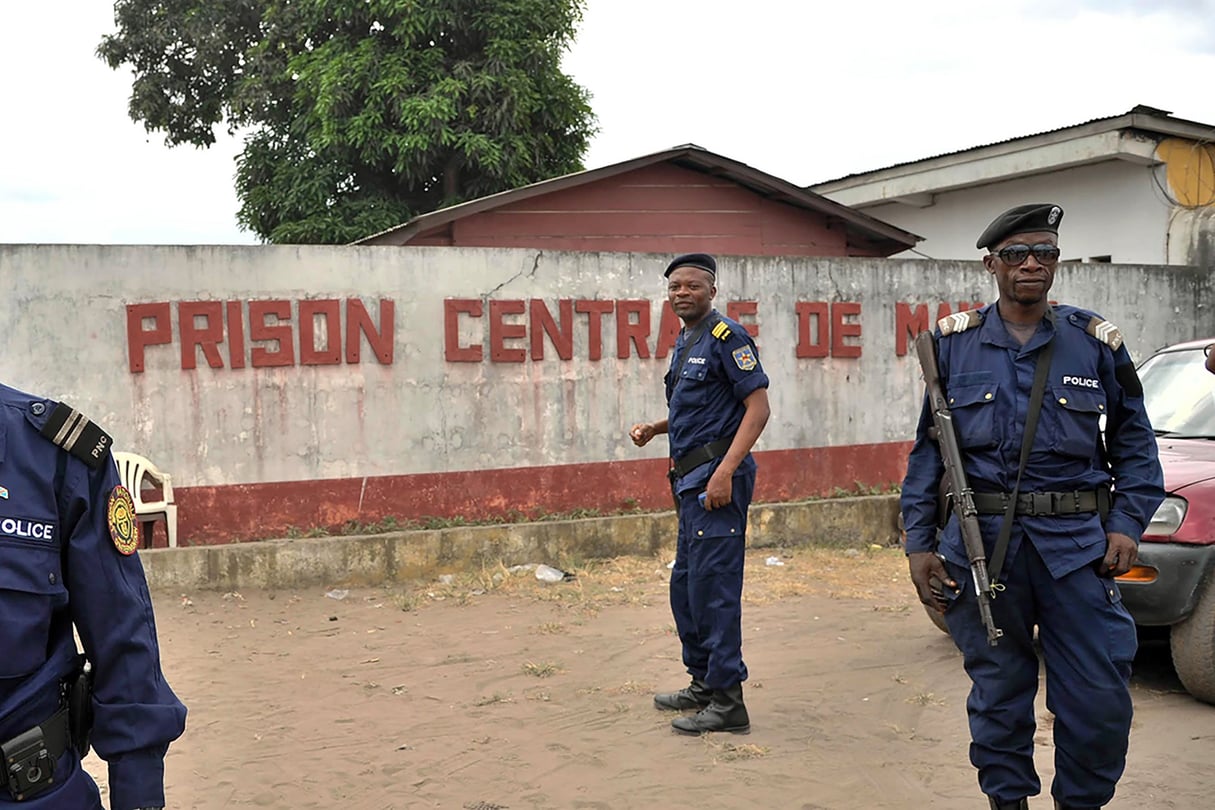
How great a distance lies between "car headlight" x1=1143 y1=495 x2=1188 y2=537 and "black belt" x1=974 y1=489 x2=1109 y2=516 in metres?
1.80

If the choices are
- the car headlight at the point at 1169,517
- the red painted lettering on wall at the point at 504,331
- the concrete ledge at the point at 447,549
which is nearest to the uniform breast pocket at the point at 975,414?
the car headlight at the point at 1169,517

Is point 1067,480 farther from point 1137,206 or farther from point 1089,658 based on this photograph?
point 1137,206

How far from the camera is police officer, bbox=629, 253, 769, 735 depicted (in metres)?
4.61

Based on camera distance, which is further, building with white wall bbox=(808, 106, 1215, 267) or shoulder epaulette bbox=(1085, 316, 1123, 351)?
building with white wall bbox=(808, 106, 1215, 267)

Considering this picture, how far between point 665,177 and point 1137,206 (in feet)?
18.0

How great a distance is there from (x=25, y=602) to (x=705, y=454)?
10.4 ft

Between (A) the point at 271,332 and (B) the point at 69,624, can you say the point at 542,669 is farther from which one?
(B) the point at 69,624

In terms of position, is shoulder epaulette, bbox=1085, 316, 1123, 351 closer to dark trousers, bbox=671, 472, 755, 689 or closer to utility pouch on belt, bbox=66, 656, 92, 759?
dark trousers, bbox=671, 472, 755, 689

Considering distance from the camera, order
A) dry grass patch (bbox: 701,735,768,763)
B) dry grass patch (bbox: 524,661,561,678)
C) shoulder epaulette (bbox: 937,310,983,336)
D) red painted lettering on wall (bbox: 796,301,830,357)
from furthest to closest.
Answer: red painted lettering on wall (bbox: 796,301,830,357), dry grass patch (bbox: 524,661,561,678), dry grass patch (bbox: 701,735,768,763), shoulder epaulette (bbox: 937,310,983,336)

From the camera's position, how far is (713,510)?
4.62 m

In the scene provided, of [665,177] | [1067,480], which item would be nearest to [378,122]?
[665,177]

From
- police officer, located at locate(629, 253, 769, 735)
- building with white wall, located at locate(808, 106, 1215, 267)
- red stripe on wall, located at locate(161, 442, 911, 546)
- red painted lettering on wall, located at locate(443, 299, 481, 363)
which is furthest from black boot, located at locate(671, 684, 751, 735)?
building with white wall, located at locate(808, 106, 1215, 267)

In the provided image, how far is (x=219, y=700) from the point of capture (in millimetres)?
5453

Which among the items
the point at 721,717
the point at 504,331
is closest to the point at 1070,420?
the point at 721,717
